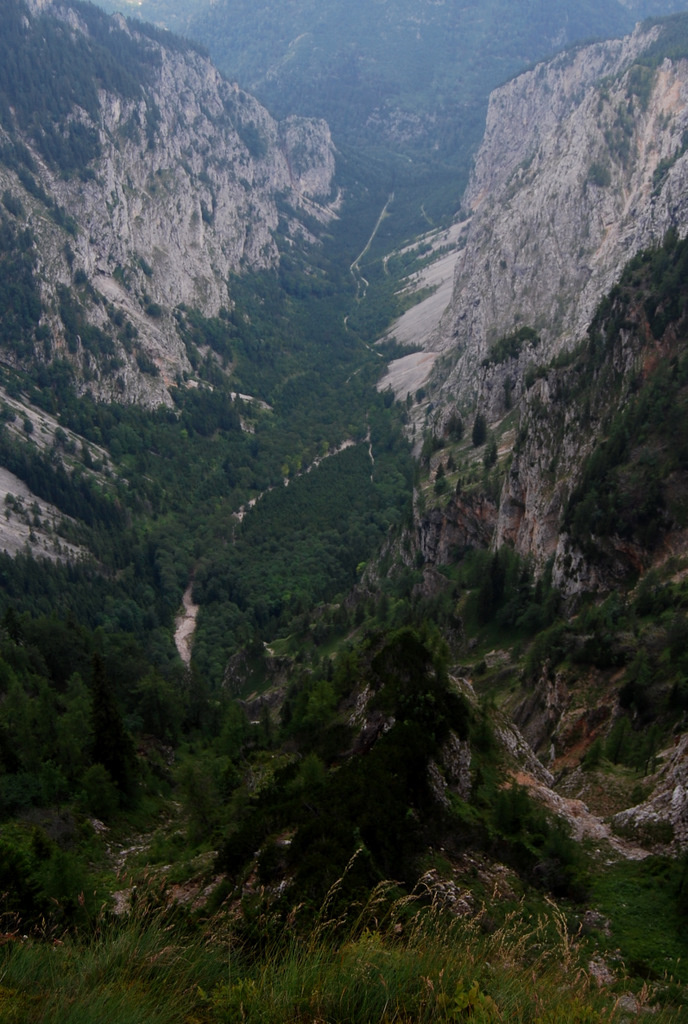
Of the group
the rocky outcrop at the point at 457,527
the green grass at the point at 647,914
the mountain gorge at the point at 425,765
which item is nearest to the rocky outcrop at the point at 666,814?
the mountain gorge at the point at 425,765

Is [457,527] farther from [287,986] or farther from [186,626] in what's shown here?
[287,986]

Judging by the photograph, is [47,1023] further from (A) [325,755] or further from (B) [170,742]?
(B) [170,742]

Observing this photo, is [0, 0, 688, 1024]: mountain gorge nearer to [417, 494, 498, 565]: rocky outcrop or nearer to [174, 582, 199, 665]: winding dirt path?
[417, 494, 498, 565]: rocky outcrop

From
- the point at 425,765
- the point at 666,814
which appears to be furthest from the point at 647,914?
the point at 425,765

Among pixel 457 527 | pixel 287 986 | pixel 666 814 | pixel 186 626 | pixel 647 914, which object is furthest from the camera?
pixel 186 626

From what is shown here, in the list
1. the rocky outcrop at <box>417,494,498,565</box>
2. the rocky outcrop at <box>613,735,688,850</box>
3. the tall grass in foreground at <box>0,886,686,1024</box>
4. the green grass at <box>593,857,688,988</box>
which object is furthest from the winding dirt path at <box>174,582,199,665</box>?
the tall grass in foreground at <box>0,886,686,1024</box>

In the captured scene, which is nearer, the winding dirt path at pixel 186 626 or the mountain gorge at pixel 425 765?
the mountain gorge at pixel 425 765

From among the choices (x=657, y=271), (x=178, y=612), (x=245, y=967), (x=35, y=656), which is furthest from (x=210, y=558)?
(x=245, y=967)

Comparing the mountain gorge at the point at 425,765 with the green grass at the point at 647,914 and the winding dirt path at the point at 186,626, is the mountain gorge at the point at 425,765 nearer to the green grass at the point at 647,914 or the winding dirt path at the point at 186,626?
the green grass at the point at 647,914
